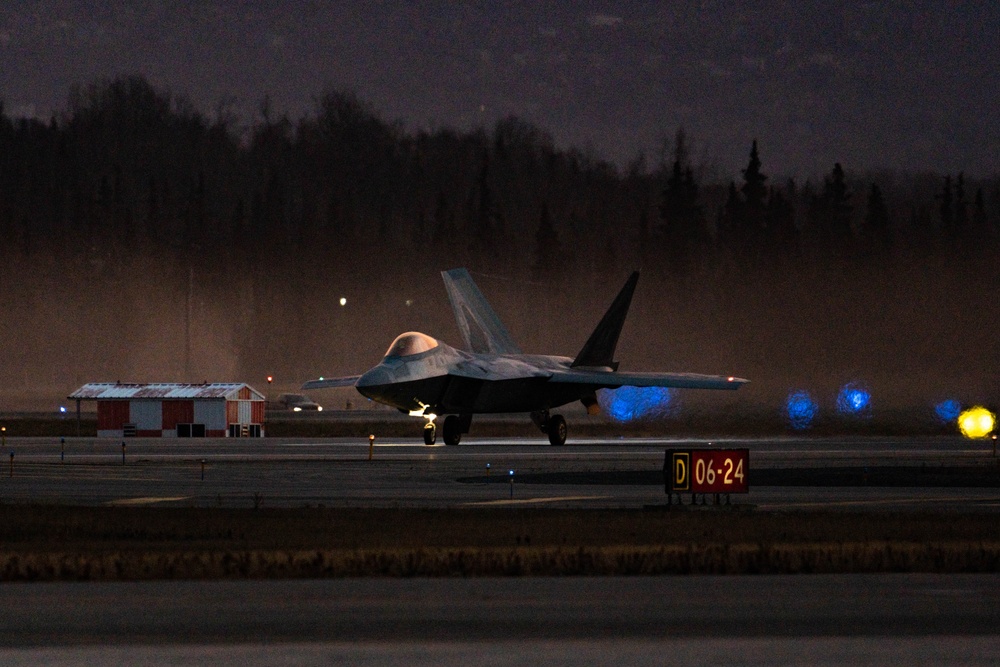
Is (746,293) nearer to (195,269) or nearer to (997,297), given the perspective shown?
(997,297)

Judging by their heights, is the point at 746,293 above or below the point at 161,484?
above

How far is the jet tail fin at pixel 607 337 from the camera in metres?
62.4

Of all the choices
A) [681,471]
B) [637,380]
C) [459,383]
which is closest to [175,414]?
[459,383]

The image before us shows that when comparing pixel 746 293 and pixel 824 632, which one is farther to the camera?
pixel 746 293

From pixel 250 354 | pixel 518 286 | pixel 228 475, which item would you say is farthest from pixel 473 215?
pixel 228 475

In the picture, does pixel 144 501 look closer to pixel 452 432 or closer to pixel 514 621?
pixel 514 621

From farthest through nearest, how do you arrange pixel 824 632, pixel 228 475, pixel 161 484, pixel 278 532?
pixel 228 475, pixel 161 484, pixel 278 532, pixel 824 632

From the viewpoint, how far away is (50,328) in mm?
152000

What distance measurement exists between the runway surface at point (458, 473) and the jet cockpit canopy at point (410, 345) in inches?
157

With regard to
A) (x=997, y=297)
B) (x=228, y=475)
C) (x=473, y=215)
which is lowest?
(x=228, y=475)

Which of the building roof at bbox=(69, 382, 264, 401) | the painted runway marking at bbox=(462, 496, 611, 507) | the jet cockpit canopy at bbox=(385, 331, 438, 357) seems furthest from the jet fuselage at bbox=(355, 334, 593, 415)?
the painted runway marking at bbox=(462, 496, 611, 507)

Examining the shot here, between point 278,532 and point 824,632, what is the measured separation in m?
11.9

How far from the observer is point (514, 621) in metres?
13.3

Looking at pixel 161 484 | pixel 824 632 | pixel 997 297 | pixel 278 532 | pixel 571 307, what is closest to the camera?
pixel 824 632
